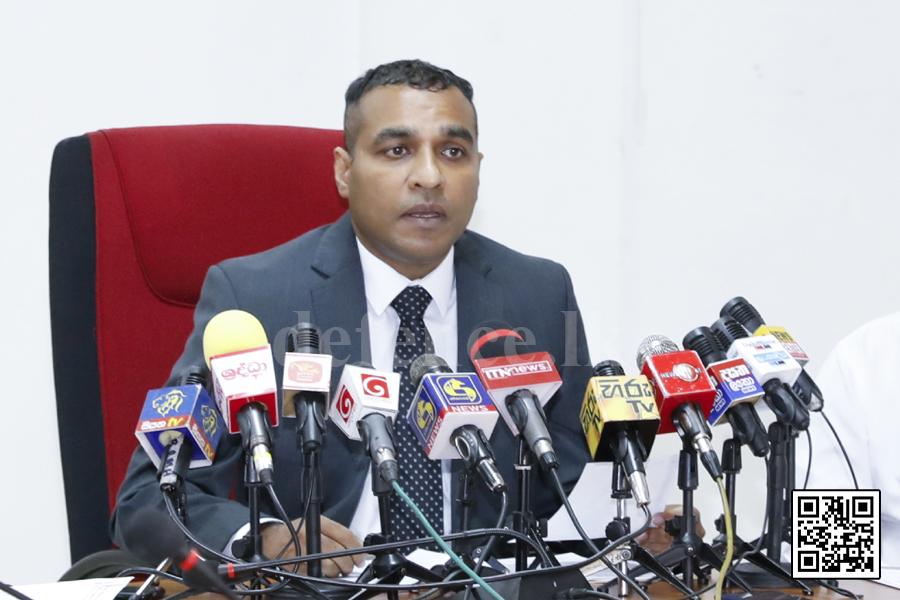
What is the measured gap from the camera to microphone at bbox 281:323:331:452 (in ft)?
3.26

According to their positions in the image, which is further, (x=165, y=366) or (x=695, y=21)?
(x=695, y=21)

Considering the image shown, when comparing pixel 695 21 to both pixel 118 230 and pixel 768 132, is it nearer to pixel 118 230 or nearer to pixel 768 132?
pixel 768 132

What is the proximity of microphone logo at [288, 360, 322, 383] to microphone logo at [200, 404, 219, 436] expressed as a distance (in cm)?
14

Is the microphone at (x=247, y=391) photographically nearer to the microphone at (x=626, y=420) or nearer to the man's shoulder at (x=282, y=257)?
the microphone at (x=626, y=420)

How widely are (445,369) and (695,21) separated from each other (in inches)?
71.6

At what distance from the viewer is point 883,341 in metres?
1.78

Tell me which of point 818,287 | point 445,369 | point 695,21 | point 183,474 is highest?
point 695,21

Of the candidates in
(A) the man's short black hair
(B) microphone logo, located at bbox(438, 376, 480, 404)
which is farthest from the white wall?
(B) microphone logo, located at bbox(438, 376, 480, 404)

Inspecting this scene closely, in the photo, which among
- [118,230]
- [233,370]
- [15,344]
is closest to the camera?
[233,370]

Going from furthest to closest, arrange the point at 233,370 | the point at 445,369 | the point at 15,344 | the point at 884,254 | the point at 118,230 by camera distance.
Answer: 1. the point at 884,254
2. the point at 15,344
3. the point at 118,230
4. the point at 445,369
5. the point at 233,370

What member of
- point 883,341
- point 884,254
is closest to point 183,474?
point 883,341

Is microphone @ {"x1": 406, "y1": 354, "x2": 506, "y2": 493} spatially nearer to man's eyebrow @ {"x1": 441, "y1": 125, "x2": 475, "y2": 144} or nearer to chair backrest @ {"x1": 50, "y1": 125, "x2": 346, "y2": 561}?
man's eyebrow @ {"x1": 441, "y1": 125, "x2": 475, "y2": 144}

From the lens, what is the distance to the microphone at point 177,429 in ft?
3.28

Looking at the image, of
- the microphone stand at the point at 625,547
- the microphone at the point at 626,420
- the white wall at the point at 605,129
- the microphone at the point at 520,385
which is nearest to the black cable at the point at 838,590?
the microphone stand at the point at 625,547
